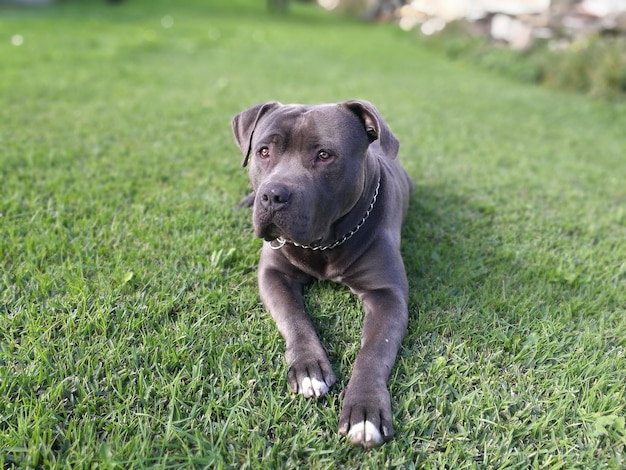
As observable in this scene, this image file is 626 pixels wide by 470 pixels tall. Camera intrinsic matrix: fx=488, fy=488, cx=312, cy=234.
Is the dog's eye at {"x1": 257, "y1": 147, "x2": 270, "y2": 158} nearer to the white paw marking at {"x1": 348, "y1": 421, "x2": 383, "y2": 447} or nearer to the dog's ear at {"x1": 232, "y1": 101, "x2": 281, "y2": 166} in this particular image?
the dog's ear at {"x1": 232, "y1": 101, "x2": 281, "y2": 166}

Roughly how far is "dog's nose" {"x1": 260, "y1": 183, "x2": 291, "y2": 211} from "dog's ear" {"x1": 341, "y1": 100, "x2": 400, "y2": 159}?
72 cm

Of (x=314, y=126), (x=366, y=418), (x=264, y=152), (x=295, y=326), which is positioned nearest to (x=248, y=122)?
(x=264, y=152)

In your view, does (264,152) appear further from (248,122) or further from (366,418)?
(366,418)

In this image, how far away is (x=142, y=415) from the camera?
2.19 meters

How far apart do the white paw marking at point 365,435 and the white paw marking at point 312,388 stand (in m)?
0.26

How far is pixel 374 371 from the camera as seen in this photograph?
2430 mm

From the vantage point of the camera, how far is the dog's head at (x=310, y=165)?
8.79 feet

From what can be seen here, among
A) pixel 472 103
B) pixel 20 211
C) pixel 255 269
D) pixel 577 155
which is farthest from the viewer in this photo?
pixel 472 103

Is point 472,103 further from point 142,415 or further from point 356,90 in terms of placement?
point 142,415

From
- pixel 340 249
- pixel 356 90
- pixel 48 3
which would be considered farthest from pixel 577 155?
pixel 48 3

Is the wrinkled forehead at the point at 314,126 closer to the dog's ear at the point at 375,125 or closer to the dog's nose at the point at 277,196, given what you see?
the dog's ear at the point at 375,125

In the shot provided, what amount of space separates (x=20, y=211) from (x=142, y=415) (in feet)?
8.18

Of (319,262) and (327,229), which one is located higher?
(327,229)

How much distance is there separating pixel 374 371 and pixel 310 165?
120cm
